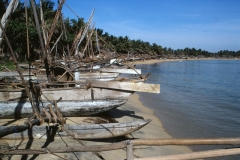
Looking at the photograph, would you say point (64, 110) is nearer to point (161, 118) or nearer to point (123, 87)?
point (123, 87)

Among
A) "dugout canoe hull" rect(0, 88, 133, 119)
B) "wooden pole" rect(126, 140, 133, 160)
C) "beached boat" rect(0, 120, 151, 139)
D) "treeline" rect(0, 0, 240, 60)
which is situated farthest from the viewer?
"treeline" rect(0, 0, 240, 60)

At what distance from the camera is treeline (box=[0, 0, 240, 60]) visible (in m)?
19.3

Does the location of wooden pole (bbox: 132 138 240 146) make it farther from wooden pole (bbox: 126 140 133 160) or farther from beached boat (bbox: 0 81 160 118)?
beached boat (bbox: 0 81 160 118)

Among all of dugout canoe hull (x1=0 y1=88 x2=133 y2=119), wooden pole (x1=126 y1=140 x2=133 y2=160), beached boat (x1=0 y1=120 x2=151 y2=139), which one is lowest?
beached boat (x1=0 y1=120 x2=151 y2=139)

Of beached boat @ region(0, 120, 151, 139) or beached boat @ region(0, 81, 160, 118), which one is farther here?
beached boat @ region(0, 81, 160, 118)

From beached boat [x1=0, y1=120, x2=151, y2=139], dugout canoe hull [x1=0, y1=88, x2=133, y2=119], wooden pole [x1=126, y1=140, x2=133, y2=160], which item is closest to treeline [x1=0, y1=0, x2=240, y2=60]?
dugout canoe hull [x1=0, y1=88, x2=133, y2=119]

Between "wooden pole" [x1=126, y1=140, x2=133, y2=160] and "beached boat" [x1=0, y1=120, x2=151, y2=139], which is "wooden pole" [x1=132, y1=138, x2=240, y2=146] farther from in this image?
"beached boat" [x1=0, y1=120, x2=151, y2=139]

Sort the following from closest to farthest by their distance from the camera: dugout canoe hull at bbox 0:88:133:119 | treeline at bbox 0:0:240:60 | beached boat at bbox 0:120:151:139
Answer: beached boat at bbox 0:120:151:139 → dugout canoe hull at bbox 0:88:133:119 → treeline at bbox 0:0:240:60

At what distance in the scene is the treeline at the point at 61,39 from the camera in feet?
63.3

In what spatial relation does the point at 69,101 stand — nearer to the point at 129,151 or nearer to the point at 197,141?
the point at 129,151

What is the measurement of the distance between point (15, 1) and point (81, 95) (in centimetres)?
396

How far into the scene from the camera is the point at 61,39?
83.8 ft

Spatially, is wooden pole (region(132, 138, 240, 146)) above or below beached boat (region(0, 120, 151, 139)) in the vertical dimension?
above

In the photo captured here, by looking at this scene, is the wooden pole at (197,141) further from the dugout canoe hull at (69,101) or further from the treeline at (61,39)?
the treeline at (61,39)
